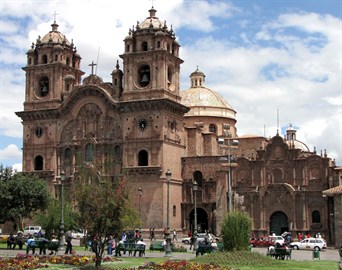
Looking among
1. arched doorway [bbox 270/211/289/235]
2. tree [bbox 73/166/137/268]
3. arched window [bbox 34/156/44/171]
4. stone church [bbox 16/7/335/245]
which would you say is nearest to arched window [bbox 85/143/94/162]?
stone church [bbox 16/7/335/245]

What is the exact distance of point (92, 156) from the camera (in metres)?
65.8

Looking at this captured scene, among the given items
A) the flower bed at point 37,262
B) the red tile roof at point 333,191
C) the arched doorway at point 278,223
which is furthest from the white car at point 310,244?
the flower bed at point 37,262

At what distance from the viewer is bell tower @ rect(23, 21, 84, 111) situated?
2746 inches

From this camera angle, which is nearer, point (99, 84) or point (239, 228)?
point (239, 228)

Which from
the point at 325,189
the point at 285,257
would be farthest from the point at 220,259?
the point at 325,189

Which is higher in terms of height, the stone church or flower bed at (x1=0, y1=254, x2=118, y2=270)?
the stone church

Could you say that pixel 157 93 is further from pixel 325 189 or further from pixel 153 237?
pixel 325 189

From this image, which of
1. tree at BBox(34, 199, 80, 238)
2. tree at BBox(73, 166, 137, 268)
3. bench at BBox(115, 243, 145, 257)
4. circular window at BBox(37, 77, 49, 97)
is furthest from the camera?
circular window at BBox(37, 77, 49, 97)

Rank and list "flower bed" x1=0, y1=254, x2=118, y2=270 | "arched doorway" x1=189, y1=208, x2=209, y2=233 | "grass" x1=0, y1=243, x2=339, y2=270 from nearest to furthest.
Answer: "flower bed" x1=0, y1=254, x2=118, y2=270 < "grass" x1=0, y1=243, x2=339, y2=270 < "arched doorway" x1=189, y1=208, x2=209, y2=233

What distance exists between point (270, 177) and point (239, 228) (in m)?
29.3

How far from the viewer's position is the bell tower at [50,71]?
69750 millimetres

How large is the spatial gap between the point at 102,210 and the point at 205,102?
54.8m

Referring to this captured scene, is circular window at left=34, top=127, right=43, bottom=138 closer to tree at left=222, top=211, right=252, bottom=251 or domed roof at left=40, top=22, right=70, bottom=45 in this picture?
domed roof at left=40, top=22, right=70, bottom=45

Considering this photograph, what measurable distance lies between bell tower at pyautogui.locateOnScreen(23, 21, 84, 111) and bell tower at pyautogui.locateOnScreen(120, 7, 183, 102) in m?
8.45
